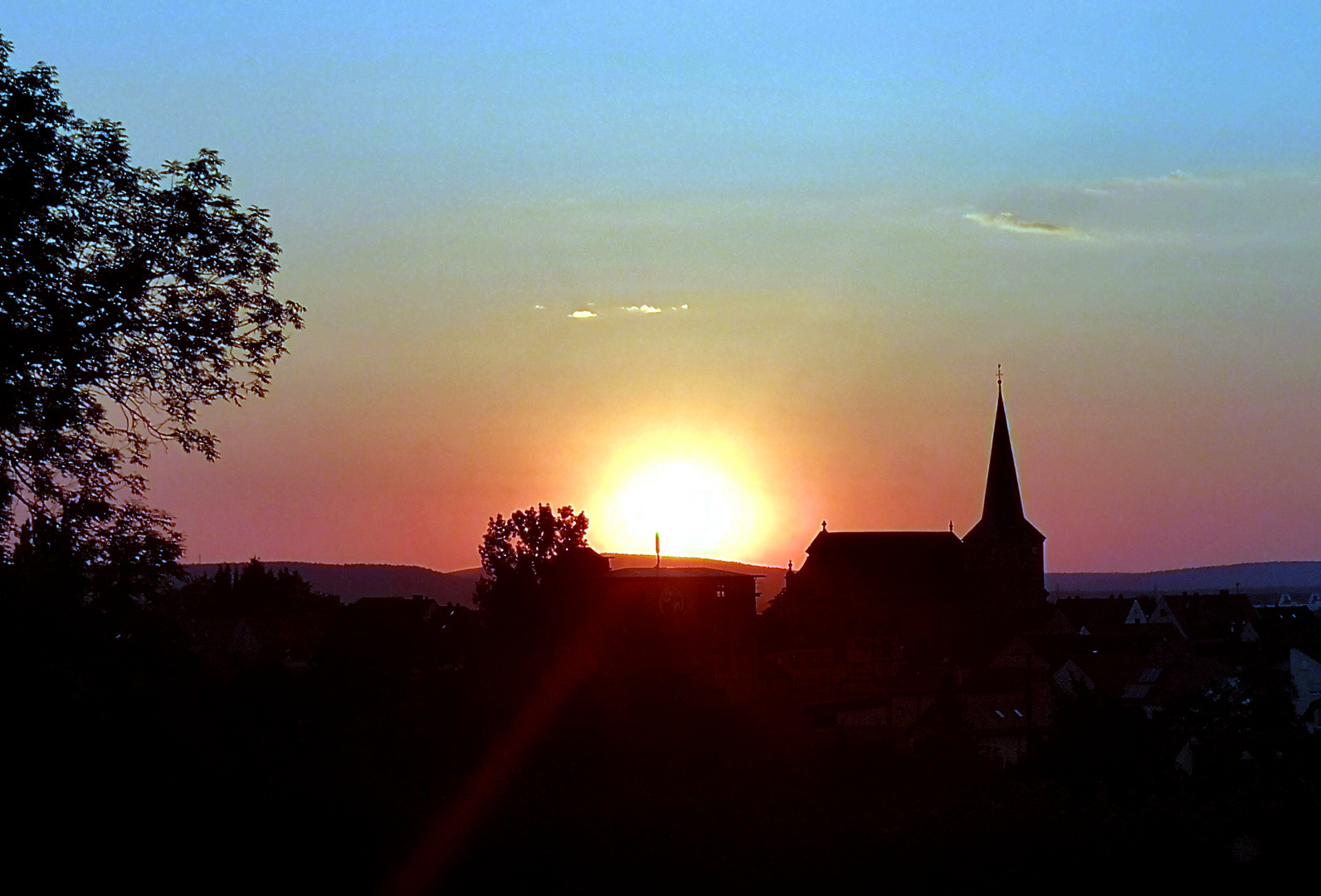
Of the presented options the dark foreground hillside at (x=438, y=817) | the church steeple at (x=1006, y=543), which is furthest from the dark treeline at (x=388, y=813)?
the church steeple at (x=1006, y=543)

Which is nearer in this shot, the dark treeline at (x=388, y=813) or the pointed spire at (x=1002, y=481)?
the dark treeline at (x=388, y=813)

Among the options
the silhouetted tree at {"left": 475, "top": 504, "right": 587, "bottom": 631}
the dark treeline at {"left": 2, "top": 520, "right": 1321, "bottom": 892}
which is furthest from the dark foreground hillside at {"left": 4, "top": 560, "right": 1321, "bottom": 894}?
the silhouetted tree at {"left": 475, "top": 504, "right": 587, "bottom": 631}

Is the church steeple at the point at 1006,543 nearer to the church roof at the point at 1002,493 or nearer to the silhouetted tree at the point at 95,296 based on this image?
the church roof at the point at 1002,493

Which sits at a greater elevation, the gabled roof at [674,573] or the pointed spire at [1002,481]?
the pointed spire at [1002,481]

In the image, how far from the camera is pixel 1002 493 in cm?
11300

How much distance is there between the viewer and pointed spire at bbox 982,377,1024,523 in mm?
112375

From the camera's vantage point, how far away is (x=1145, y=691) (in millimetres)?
75562

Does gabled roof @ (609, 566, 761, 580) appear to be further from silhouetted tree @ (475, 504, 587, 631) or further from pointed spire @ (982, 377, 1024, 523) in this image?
pointed spire @ (982, 377, 1024, 523)

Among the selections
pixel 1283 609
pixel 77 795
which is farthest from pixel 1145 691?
pixel 1283 609

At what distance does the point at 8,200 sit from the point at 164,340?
2239mm

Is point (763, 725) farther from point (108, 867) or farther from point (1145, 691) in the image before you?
point (1145, 691)

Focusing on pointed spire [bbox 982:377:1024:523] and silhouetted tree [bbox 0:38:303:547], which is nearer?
silhouetted tree [bbox 0:38:303:547]

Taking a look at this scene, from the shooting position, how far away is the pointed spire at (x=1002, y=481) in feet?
369

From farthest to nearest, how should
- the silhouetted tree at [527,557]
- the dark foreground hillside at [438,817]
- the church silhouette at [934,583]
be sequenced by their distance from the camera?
the church silhouette at [934,583] → the silhouetted tree at [527,557] → the dark foreground hillside at [438,817]
